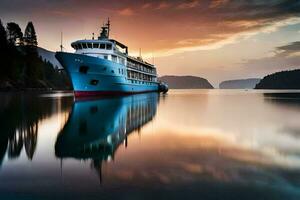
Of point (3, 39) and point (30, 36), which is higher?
point (30, 36)

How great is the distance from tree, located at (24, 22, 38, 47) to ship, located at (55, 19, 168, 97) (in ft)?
144

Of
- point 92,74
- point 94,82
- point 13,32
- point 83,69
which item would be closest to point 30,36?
point 13,32

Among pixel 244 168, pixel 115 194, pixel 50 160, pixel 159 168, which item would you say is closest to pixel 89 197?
pixel 115 194

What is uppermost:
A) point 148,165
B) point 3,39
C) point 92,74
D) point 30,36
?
point 30,36

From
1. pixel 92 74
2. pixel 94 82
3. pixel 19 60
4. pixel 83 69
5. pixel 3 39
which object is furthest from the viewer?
pixel 19 60

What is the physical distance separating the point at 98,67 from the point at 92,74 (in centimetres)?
143

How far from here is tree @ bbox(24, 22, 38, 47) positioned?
94688mm

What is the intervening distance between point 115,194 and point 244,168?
147 inches

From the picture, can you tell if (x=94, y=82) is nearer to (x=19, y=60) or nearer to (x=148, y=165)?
(x=148, y=165)

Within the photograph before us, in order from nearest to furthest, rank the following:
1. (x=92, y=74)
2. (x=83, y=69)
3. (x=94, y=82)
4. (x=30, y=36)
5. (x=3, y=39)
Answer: (x=83, y=69)
(x=92, y=74)
(x=94, y=82)
(x=3, y=39)
(x=30, y=36)

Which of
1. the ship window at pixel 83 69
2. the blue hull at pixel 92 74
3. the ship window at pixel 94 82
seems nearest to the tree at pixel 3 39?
the blue hull at pixel 92 74

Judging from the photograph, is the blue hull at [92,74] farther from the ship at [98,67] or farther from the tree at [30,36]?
Answer: the tree at [30,36]

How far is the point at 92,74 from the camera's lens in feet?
147

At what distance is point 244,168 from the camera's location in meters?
7.80
